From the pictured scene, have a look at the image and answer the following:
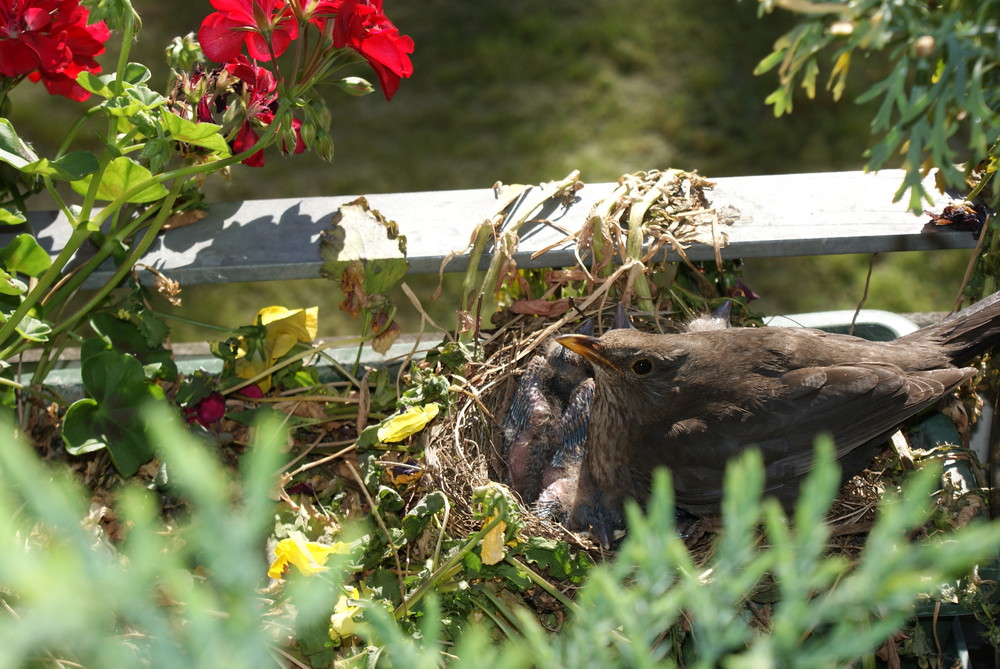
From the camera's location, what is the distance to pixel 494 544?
1572 mm

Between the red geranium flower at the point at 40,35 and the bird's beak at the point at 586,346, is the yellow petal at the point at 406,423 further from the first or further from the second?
the red geranium flower at the point at 40,35

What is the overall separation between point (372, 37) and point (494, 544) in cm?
101

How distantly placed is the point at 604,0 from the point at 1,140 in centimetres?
407

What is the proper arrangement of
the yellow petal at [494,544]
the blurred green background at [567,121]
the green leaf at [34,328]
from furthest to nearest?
the blurred green background at [567,121] < the green leaf at [34,328] < the yellow petal at [494,544]

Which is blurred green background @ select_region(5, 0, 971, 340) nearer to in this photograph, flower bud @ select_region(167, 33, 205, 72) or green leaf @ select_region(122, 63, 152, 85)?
flower bud @ select_region(167, 33, 205, 72)

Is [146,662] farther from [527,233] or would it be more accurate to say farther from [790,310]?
[790,310]

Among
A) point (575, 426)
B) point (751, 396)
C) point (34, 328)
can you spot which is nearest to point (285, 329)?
point (34, 328)

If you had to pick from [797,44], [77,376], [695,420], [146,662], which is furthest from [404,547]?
[797,44]

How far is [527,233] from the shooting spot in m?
2.11

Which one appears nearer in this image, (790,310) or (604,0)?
(790,310)

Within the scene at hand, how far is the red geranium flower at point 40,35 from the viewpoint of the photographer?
1722mm

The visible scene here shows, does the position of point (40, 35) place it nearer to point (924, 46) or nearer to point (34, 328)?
point (34, 328)

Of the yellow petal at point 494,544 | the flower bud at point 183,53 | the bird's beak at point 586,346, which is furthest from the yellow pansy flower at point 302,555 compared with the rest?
the flower bud at point 183,53

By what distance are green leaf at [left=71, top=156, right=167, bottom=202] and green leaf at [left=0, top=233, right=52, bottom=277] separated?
0.17m
